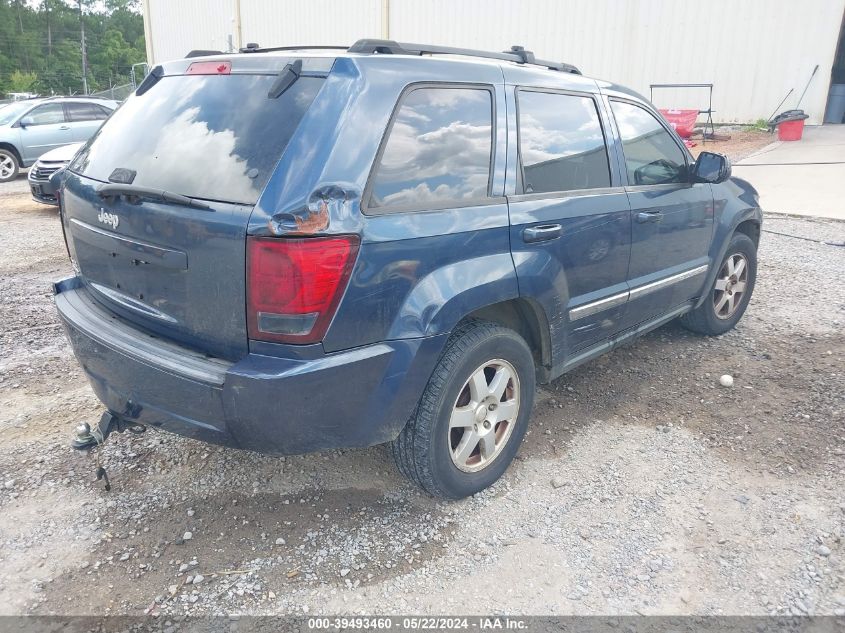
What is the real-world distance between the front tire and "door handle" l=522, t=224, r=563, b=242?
42 centimetres

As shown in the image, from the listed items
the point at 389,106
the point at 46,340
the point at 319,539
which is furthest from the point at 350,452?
the point at 46,340

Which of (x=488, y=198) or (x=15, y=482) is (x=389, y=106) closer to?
(x=488, y=198)

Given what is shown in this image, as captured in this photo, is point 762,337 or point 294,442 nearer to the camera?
point 294,442

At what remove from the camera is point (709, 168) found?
3996 mm

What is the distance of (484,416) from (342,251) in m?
1.11

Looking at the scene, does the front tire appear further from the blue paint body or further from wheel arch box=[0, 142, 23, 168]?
wheel arch box=[0, 142, 23, 168]

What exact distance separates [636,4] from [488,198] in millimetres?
16575

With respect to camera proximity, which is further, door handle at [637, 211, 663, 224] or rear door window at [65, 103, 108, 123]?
rear door window at [65, 103, 108, 123]

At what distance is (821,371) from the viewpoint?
4348 millimetres

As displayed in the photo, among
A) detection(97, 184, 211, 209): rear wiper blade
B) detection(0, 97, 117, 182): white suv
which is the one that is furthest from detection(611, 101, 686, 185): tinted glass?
detection(0, 97, 117, 182): white suv

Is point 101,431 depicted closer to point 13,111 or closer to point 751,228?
point 751,228

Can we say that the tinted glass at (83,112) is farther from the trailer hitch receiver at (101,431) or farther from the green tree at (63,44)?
the green tree at (63,44)

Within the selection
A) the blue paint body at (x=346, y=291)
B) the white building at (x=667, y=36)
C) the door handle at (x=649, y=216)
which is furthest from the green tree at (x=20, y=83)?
the door handle at (x=649, y=216)

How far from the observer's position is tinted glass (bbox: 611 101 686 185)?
372cm
